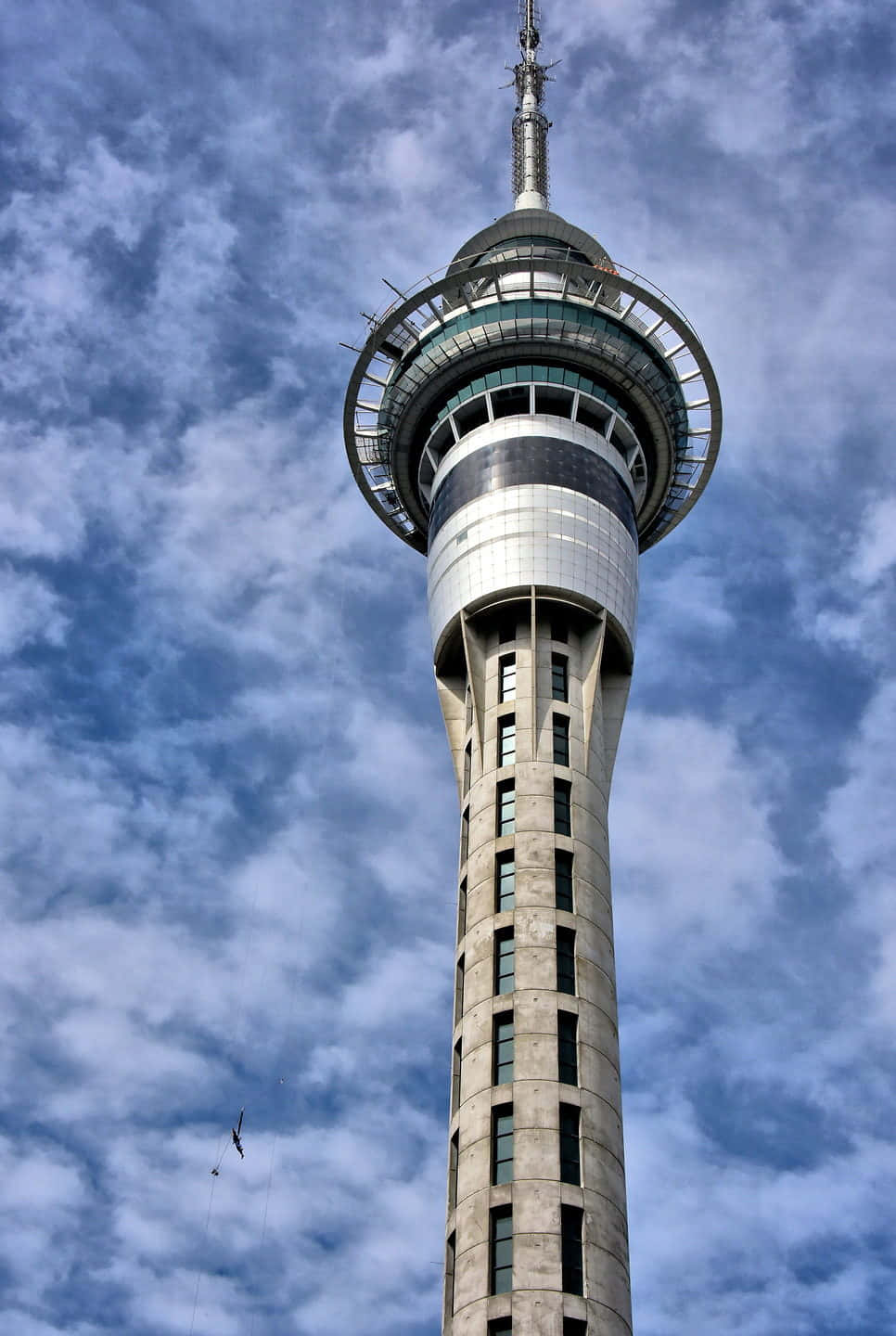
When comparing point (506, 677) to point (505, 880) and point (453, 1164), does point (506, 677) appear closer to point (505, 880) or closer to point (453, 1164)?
point (505, 880)

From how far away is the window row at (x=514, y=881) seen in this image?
87.5 metres

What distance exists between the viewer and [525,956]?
276 ft

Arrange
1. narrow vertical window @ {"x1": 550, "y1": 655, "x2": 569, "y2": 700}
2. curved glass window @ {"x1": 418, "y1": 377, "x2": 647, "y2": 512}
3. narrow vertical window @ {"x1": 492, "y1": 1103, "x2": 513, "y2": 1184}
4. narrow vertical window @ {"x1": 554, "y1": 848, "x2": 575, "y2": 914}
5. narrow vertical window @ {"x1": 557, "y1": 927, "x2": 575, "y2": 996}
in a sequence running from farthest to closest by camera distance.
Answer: curved glass window @ {"x1": 418, "y1": 377, "x2": 647, "y2": 512} → narrow vertical window @ {"x1": 550, "y1": 655, "x2": 569, "y2": 700} → narrow vertical window @ {"x1": 554, "y1": 848, "x2": 575, "y2": 914} → narrow vertical window @ {"x1": 557, "y1": 927, "x2": 575, "y2": 996} → narrow vertical window @ {"x1": 492, "y1": 1103, "x2": 513, "y2": 1184}

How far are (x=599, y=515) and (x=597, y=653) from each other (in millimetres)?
10216

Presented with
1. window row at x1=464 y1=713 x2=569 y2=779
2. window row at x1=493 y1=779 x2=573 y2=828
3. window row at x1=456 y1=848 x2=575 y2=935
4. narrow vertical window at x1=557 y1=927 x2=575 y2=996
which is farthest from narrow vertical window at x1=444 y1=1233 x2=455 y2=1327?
window row at x1=464 y1=713 x2=569 y2=779

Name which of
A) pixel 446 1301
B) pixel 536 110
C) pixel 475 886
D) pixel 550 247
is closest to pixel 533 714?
pixel 475 886

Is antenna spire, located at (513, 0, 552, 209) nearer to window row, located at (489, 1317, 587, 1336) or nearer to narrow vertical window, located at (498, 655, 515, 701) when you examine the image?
narrow vertical window, located at (498, 655, 515, 701)

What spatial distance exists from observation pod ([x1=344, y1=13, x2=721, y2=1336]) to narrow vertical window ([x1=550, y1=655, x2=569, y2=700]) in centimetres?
14

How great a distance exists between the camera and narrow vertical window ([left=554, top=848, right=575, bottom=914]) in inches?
3445

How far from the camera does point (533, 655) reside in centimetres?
9631

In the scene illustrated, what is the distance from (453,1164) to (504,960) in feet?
37.0

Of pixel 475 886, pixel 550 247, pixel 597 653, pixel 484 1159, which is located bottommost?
pixel 484 1159

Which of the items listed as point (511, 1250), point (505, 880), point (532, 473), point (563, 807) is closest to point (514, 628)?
point (532, 473)

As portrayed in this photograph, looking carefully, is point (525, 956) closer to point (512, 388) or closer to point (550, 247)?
point (512, 388)
